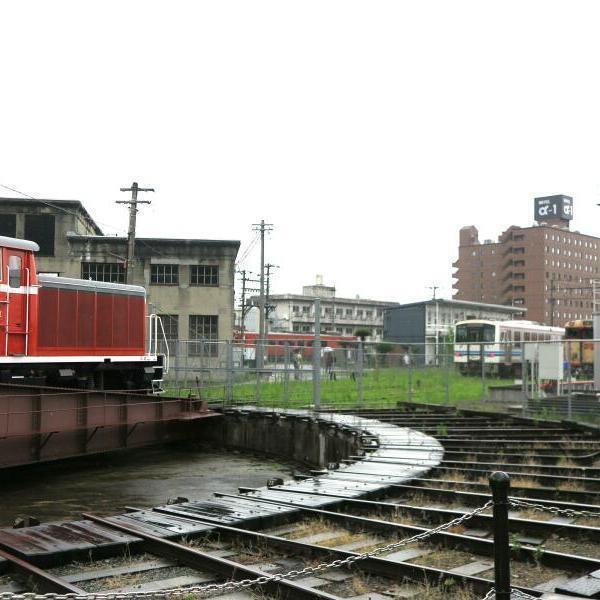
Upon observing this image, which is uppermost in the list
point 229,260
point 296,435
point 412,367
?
point 229,260

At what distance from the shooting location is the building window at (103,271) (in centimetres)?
4394

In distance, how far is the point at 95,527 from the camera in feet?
25.4

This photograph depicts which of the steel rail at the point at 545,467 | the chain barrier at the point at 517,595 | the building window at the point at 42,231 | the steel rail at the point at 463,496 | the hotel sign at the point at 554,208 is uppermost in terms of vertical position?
the hotel sign at the point at 554,208

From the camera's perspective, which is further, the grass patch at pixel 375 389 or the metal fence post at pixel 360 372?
the grass patch at pixel 375 389

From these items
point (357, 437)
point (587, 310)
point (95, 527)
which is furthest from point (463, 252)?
point (95, 527)

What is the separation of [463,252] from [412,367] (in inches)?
4177

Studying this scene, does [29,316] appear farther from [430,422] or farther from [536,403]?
[536,403]

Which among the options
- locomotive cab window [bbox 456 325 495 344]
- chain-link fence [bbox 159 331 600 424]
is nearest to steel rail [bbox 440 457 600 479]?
chain-link fence [bbox 159 331 600 424]

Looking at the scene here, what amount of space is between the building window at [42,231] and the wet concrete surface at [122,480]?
2569 cm

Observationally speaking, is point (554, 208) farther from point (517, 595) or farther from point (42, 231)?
point (517, 595)

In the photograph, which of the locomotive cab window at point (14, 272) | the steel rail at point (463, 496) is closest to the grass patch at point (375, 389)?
the locomotive cab window at point (14, 272)

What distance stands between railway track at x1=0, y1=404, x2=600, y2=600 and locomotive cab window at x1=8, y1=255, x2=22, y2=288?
7913mm

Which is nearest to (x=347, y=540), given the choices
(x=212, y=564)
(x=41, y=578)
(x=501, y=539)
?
(x=212, y=564)

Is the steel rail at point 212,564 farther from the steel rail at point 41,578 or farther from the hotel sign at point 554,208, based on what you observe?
the hotel sign at point 554,208
